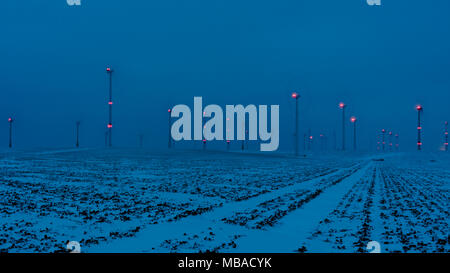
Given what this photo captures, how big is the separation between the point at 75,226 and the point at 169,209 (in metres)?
3.45

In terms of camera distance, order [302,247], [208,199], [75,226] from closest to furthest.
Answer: [302,247], [75,226], [208,199]

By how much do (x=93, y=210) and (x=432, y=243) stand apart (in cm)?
1044

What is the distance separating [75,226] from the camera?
30.2 feet

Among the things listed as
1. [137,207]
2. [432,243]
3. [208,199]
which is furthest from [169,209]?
[432,243]

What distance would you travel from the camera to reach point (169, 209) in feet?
38.7

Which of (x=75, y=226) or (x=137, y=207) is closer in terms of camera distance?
(x=75, y=226)
